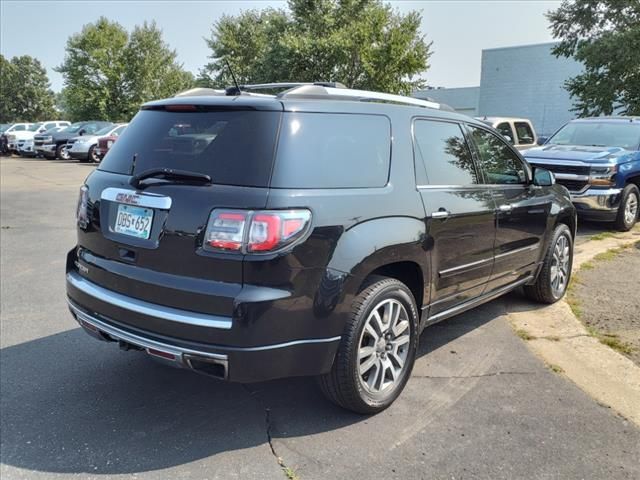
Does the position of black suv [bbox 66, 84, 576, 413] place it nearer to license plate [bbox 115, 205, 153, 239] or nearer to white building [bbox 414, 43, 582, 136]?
license plate [bbox 115, 205, 153, 239]

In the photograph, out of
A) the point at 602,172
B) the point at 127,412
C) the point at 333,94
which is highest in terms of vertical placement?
the point at 333,94

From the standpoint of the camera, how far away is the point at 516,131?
1223 centimetres

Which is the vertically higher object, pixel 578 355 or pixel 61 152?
pixel 61 152

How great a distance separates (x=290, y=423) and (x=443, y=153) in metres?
2.05

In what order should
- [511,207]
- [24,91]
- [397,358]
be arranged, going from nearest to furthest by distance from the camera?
1. [397,358]
2. [511,207]
3. [24,91]

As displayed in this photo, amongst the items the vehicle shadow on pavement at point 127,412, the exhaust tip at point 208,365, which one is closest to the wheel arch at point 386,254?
the exhaust tip at point 208,365

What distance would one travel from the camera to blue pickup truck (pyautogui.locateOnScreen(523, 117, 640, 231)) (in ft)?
27.9

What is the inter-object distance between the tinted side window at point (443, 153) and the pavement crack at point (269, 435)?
1.75 m

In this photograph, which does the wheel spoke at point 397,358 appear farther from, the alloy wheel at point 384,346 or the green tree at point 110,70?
the green tree at point 110,70

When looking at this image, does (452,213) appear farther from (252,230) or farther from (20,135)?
(20,135)

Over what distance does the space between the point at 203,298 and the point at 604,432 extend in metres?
2.34

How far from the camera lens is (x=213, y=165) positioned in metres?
2.89

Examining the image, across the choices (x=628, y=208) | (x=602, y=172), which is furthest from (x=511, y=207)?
(x=628, y=208)

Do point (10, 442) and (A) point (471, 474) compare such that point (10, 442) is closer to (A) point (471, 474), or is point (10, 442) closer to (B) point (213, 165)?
(B) point (213, 165)
